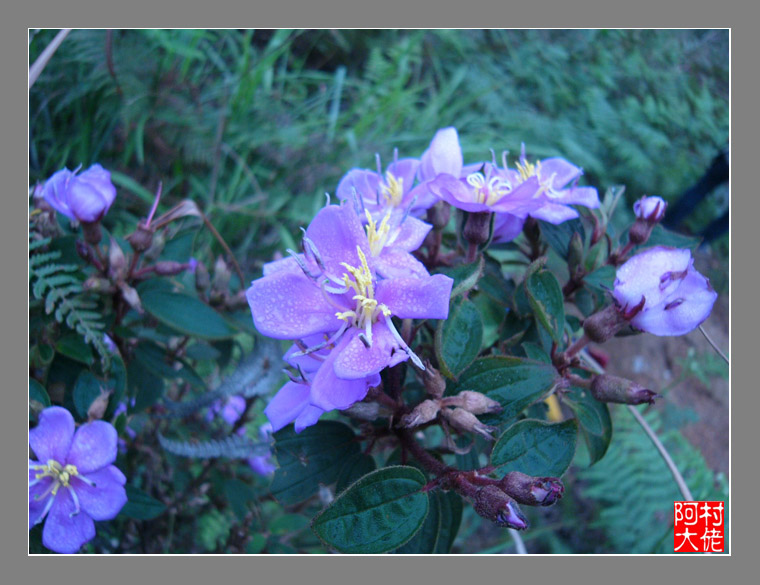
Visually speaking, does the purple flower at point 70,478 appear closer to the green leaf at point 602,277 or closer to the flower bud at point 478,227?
the flower bud at point 478,227

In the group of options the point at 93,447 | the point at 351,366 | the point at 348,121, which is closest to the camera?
the point at 351,366

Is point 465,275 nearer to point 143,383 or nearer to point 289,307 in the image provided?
point 289,307

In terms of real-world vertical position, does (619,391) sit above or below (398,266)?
below

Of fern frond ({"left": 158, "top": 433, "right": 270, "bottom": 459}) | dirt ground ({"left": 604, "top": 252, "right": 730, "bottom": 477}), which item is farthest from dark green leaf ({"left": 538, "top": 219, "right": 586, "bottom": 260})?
dirt ground ({"left": 604, "top": 252, "right": 730, "bottom": 477})

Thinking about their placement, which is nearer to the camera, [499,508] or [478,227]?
[499,508]

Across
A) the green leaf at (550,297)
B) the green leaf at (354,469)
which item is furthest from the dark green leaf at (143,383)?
the green leaf at (550,297)

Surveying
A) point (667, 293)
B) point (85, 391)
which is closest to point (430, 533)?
point (667, 293)

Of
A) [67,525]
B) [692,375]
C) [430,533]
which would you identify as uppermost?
[430,533]
